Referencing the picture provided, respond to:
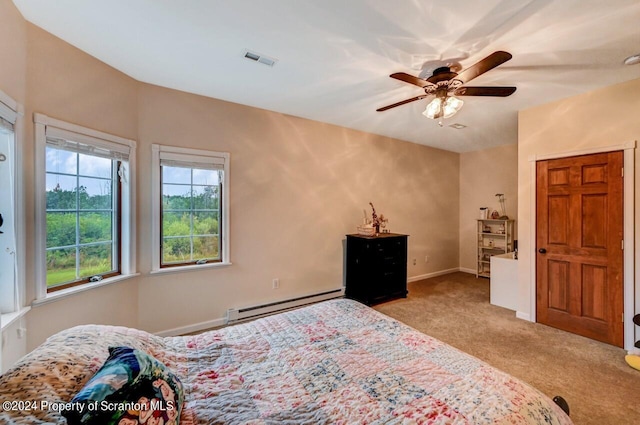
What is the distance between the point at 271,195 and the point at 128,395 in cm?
271

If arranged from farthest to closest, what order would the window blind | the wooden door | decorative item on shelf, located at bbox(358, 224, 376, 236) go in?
decorative item on shelf, located at bbox(358, 224, 376, 236) < the wooden door < the window blind

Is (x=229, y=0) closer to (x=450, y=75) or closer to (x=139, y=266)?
(x=450, y=75)

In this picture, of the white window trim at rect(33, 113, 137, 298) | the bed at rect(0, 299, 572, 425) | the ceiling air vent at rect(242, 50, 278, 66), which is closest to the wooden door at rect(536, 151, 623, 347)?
the bed at rect(0, 299, 572, 425)

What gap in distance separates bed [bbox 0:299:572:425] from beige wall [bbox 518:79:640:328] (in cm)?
262

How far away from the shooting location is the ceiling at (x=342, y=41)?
163 cm

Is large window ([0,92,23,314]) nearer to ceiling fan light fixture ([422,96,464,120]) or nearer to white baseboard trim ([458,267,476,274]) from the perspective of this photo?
ceiling fan light fixture ([422,96,464,120])

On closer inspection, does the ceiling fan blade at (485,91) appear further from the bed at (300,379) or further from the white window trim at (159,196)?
the white window trim at (159,196)

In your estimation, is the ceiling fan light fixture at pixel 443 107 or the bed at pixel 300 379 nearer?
the bed at pixel 300 379

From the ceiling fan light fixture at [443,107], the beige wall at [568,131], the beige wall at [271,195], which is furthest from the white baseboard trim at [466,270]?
the ceiling fan light fixture at [443,107]

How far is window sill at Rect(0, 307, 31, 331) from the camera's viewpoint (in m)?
1.54

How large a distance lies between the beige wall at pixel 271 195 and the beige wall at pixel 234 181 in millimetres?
13

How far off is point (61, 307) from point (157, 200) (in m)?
1.16

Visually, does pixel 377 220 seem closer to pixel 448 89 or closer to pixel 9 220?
pixel 448 89

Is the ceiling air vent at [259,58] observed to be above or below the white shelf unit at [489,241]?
above
